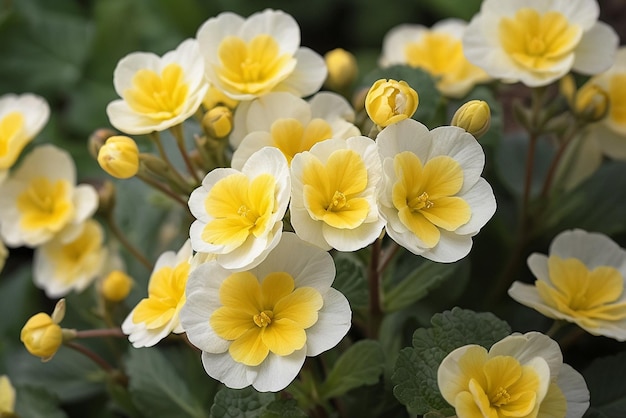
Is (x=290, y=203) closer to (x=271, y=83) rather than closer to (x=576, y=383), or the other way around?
(x=271, y=83)

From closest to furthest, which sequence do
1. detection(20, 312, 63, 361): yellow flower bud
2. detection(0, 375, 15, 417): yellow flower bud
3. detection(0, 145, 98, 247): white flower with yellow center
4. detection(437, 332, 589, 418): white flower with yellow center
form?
1. detection(437, 332, 589, 418): white flower with yellow center
2. detection(20, 312, 63, 361): yellow flower bud
3. detection(0, 375, 15, 417): yellow flower bud
4. detection(0, 145, 98, 247): white flower with yellow center

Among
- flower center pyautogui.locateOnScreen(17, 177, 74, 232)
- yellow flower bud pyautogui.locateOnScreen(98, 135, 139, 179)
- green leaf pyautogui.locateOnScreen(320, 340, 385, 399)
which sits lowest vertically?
flower center pyautogui.locateOnScreen(17, 177, 74, 232)

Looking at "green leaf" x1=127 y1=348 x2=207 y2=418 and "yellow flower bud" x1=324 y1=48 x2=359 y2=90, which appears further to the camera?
"yellow flower bud" x1=324 y1=48 x2=359 y2=90

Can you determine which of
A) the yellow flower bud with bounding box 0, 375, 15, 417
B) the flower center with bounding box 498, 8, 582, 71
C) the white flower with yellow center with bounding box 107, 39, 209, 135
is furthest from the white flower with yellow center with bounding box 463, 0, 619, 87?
the yellow flower bud with bounding box 0, 375, 15, 417

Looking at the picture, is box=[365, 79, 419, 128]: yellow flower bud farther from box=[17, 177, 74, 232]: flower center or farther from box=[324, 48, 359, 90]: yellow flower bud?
box=[17, 177, 74, 232]: flower center

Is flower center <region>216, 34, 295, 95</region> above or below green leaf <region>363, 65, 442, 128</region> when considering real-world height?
above

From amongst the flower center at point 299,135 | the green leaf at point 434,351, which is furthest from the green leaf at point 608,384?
the flower center at point 299,135

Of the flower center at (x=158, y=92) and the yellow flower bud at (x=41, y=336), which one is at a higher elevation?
the flower center at (x=158, y=92)

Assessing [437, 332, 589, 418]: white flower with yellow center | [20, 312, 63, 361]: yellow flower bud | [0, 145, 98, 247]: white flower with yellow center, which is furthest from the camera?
[0, 145, 98, 247]: white flower with yellow center

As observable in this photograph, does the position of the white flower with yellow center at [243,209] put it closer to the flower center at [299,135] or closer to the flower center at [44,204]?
the flower center at [299,135]
